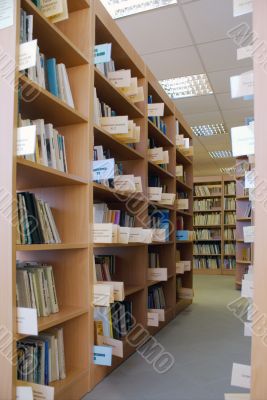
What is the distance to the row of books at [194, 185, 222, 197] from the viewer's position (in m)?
7.38

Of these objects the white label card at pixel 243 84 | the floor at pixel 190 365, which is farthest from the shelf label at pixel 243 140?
the floor at pixel 190 365

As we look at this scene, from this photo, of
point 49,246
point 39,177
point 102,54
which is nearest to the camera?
point 49,246

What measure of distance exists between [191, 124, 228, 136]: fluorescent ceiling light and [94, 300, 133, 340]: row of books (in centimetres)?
405

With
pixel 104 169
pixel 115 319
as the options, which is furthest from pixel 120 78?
pixel 115 319

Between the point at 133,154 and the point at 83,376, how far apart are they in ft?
4.94

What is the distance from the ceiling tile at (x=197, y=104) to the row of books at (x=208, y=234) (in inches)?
116

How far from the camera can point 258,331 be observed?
113 cm

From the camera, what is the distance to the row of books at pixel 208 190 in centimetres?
738

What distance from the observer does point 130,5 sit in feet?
9.25

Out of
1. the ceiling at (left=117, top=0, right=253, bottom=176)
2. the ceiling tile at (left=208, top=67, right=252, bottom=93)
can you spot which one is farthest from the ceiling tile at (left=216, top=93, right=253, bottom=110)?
the ceiling tile at (left=208, top=67, right=252, bottom=93)

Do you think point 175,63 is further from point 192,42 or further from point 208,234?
point 208,234

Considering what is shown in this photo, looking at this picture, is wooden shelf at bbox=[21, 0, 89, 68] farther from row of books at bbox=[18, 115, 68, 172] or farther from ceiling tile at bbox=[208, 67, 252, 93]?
ceiling tile at bbox=[208, 67, 252, 93]

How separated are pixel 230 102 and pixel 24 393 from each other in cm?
433

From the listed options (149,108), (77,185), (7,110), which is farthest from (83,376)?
(149,108)
